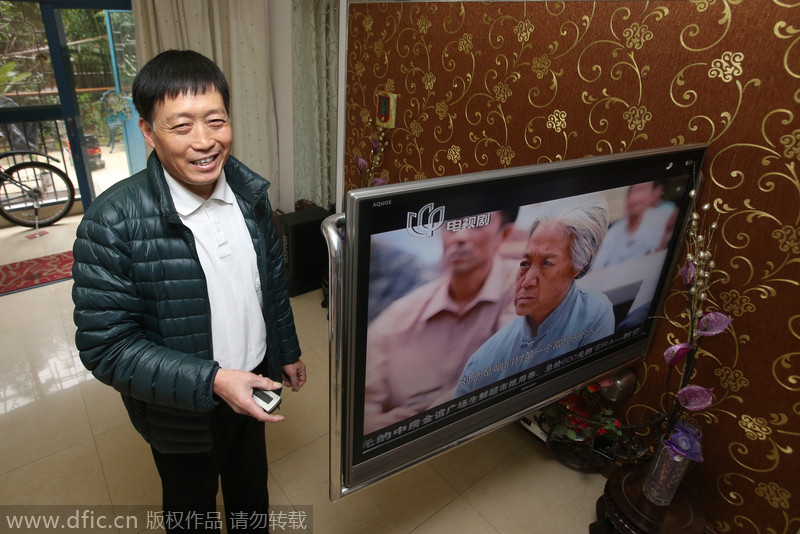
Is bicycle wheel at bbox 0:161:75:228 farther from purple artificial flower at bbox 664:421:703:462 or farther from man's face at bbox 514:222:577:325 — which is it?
purple artificial flower at bbox 664:421:703:462

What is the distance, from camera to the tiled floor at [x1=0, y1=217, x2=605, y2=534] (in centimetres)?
176

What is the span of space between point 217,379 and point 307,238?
7.28 ft

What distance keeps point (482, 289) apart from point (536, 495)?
1196 millimetres

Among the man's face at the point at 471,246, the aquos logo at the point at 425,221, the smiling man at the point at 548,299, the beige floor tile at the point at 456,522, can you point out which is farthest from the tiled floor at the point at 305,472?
the aquos logo at the point at 425,221

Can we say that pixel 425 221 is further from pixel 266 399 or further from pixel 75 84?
pixel 75 84

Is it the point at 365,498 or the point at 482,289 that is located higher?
the point at 482,289

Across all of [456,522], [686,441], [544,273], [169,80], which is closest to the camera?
[169,80]

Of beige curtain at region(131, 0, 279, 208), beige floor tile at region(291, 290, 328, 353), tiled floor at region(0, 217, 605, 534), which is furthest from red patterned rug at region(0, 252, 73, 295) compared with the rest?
beige floor tile at region(291, 290, 328, 353)

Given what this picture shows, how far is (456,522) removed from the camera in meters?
1.75

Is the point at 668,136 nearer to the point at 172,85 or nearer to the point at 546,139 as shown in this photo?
the point at 546,139

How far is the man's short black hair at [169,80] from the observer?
3.49 feet

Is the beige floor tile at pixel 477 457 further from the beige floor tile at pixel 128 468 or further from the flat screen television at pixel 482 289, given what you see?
the beige floor tile at pixel 128 468

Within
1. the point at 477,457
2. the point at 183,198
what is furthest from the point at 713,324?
the point at 183,198

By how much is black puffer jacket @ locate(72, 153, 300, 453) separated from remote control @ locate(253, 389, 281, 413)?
11cm
